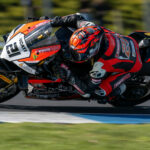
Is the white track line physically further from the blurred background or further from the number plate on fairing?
the blurred background

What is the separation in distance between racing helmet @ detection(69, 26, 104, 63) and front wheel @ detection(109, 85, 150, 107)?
1.18 metres

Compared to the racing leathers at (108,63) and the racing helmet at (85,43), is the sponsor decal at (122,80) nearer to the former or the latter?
the racing leathers at (108,63)

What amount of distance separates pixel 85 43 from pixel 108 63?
56 cm

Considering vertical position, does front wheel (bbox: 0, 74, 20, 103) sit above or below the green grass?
above

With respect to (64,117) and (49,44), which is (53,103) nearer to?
(64,117)

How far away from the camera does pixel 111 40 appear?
5.73 meters

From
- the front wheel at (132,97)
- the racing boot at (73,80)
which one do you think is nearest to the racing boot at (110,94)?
the racing boot at (73,80)

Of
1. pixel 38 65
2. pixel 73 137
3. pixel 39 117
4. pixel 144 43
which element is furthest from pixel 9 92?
pixel 144 43

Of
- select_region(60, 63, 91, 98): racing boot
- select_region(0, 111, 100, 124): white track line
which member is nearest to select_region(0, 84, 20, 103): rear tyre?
select_region(0, 111, 100, 124): white track line

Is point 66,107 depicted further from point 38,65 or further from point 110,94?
point 38,65

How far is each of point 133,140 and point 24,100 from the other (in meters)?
3.05

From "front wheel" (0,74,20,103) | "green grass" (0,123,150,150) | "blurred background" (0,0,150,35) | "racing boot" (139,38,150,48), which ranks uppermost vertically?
"blurred background" (0,0,150,35)

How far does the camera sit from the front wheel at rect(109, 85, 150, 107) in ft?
20.8

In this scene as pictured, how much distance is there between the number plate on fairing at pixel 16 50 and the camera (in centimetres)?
562
